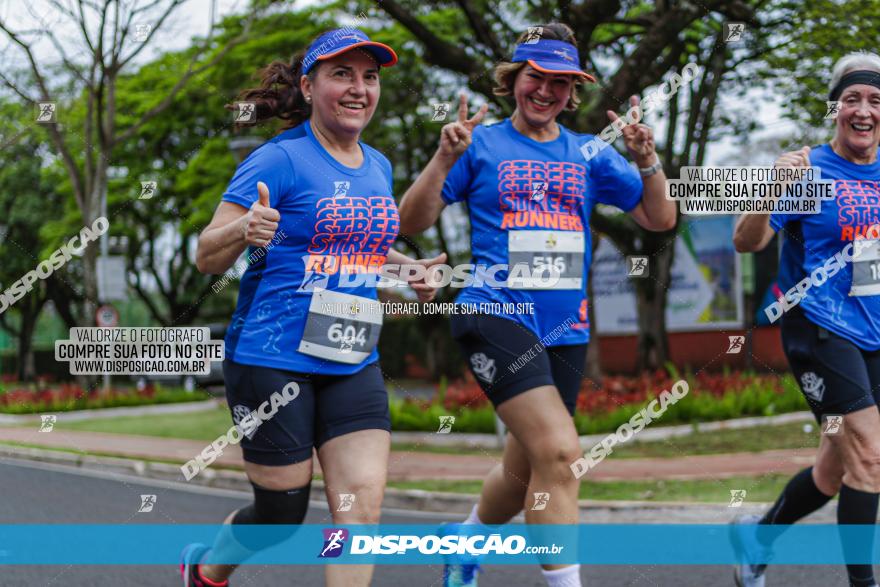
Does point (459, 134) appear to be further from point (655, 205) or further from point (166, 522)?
point (166, 522)

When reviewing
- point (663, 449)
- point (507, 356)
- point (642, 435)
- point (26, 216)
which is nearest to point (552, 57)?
→ point (507, 356)

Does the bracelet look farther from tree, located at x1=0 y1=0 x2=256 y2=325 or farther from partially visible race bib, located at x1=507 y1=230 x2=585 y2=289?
tree, located at x1=0 y1=0 x2=256 y2=325

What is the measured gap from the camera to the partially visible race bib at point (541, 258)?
12.0 ft

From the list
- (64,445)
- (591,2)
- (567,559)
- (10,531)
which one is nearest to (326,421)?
(567,559)

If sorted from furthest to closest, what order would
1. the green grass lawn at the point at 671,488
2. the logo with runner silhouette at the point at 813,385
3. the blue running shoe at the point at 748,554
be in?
the green grass lawn at the point at 671,488 → the blue running shoe at the point at 748,554 → the logo with runner silhouette at the point at 813,385

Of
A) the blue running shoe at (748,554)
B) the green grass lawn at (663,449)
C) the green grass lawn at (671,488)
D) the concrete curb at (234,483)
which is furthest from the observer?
the green grass lawn at (663,449)

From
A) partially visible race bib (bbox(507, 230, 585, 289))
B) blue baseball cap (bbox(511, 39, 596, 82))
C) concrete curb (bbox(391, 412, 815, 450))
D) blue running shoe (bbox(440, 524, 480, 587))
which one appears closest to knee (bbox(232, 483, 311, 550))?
blue running shoe (bbox(440, 524, 480, 587))

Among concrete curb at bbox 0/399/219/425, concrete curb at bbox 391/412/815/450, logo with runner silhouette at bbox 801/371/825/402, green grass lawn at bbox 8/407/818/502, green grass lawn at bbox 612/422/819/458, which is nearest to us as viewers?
logo with runner silhouette at bbox 801/371/825/402

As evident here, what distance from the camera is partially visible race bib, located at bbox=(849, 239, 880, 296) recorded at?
387cm

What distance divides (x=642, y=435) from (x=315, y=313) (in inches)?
308

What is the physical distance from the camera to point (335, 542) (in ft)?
9.96

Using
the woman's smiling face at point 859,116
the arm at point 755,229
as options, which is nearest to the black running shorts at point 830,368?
the arm at point 755,229

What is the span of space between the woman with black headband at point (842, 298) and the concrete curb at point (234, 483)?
2.27 meters

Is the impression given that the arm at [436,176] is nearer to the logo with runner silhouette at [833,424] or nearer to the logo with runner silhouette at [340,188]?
the logo with runner silhouette at [340,188]
